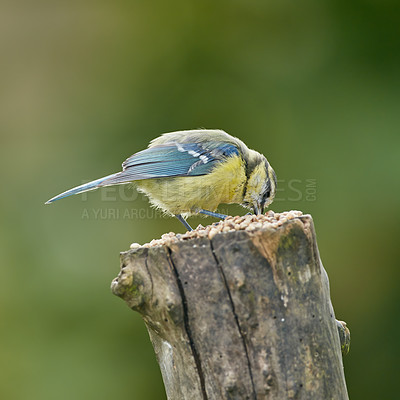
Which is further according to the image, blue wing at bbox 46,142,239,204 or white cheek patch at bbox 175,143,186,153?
white cheek patch at bbox 175,143,186,153

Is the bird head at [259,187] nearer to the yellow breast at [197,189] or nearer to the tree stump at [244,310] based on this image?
the yellow breast at [197,189]

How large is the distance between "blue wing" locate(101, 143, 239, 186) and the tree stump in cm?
151

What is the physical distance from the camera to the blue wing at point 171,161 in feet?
11.1

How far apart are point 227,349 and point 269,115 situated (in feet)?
10.6

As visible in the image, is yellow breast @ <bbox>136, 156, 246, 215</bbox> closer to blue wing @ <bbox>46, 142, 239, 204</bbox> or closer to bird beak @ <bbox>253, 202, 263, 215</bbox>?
blue wing @ <bbox>46, 142, 239, 204</bbox>

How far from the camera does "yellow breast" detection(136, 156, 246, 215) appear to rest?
3.52 m

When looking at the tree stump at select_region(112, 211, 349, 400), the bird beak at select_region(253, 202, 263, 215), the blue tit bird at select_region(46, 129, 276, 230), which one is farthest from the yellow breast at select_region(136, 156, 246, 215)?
the tree stump at select_region(112, 211, 349, 400)

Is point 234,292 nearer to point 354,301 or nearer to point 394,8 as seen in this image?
point 354,301

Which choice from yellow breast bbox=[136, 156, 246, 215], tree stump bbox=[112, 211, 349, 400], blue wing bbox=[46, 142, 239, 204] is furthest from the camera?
yellow breast bbox=[136, 156, 246, 215]

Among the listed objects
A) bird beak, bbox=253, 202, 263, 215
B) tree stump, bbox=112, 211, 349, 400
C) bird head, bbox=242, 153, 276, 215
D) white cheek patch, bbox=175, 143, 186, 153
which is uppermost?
white cheek patch, bbox=175, 143, 186, 153

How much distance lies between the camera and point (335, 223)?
14.6 feet

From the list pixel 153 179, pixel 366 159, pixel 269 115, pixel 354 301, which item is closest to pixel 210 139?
pixel 153 179

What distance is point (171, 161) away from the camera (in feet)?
11.6

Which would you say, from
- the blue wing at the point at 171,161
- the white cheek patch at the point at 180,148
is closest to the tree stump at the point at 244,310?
the blue wing at the point at 171,161
